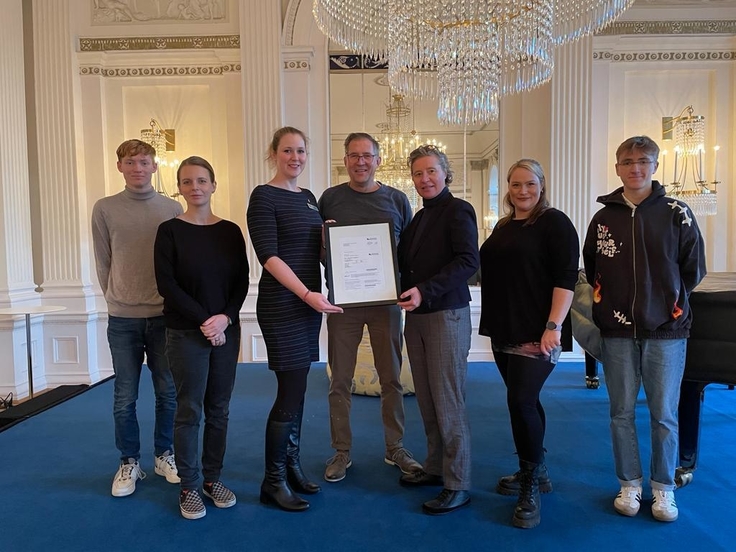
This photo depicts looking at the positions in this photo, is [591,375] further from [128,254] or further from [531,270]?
[128,254]

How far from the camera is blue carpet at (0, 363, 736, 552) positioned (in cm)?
209

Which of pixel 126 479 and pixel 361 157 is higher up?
pixel 361 157

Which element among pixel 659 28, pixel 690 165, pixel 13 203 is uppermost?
pixel 659 28

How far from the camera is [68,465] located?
2.87m

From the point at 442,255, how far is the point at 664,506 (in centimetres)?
146

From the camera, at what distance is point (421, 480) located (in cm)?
249

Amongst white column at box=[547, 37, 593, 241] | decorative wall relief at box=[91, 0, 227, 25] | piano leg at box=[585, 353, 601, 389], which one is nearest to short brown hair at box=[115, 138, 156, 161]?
decorative wall relief at box=[91, 0, 227, 25]

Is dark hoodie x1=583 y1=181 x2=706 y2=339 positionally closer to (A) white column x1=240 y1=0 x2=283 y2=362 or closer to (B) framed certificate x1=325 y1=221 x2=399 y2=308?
(B) framed certificate x1=325 y1=221 x2=399 y2=308

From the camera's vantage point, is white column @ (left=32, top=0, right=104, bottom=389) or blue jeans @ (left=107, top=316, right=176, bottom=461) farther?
white column @ (left=32, top=0, right=104, bottom=389)

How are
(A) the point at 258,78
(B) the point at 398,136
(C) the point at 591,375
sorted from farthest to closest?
(B) the point at 398,136
(A) the point at 258,78
(C) the point at 591,375

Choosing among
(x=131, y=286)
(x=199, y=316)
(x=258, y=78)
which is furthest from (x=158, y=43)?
(x=199, y=316)

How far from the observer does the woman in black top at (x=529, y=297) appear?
6.84 feet

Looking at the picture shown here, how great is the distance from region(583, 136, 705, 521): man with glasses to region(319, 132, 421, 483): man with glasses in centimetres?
95

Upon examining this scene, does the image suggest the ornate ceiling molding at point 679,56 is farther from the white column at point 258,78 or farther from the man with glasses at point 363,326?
the man with glasses at point 363,326
